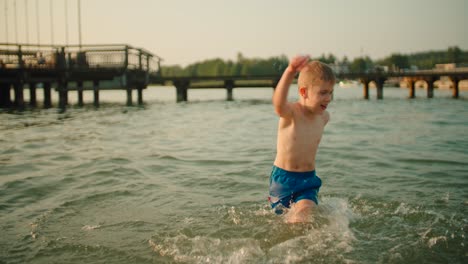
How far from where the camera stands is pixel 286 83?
127 inches

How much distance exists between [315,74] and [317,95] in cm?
18

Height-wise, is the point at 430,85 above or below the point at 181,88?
below

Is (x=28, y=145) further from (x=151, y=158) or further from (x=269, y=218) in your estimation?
(x=269, y=218)

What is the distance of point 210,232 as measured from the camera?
11.7 feet

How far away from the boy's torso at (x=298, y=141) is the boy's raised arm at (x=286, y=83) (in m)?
0.19

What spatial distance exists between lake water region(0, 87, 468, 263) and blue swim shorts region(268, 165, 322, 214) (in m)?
0.18

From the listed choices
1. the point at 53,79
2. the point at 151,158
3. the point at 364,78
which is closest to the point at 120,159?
the point at 151,158

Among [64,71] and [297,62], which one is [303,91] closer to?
[297,62]

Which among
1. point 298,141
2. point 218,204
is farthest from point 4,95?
point 298,141

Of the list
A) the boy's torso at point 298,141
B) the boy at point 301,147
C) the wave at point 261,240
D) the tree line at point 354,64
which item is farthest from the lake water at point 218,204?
the tree line at point 354,64

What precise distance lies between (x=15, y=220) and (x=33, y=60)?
22227 millimetres

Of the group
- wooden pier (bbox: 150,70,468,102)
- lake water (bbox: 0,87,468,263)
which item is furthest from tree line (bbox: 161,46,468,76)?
lake water (bbox: 0,87,468,263)

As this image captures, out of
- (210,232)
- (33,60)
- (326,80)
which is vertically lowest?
(210,232)

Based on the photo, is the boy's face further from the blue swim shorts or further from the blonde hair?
the blue swim shorts
